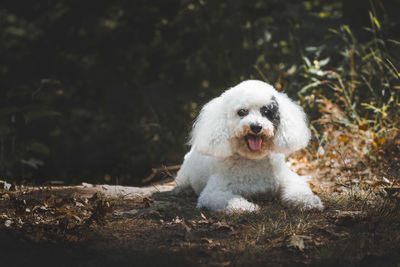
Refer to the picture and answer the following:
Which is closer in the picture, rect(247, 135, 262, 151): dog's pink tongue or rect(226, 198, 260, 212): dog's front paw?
rect(226, 198, 260, 212): dog's front paw

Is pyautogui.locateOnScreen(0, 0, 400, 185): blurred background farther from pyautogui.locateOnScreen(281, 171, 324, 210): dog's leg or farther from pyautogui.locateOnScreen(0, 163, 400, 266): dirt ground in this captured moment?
pyautogui.locateOnScreen(0, 163, 400, 266): dirt ground

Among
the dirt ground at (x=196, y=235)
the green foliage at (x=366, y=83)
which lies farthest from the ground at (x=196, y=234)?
the green foliage at (x=366, y=83)

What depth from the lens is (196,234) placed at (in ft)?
6.95

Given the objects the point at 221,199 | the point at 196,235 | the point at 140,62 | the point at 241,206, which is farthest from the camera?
the point at 140,62

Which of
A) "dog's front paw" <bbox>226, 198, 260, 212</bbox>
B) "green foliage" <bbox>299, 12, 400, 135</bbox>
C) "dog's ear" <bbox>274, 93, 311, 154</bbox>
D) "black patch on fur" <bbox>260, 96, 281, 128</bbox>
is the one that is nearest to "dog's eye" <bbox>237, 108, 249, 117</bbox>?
"black patch on fur" <bbox>260, 96, 281, 128</bbox>

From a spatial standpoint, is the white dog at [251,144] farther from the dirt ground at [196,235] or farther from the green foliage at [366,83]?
the green foliage at [366,83]

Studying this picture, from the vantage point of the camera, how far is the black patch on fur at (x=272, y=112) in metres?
2.75

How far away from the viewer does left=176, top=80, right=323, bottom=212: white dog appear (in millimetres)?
2682

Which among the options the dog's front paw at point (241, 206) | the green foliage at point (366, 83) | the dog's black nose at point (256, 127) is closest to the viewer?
the dog's front paw at point (241, 206)

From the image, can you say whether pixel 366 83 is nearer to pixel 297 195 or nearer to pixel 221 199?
pixel 297 195

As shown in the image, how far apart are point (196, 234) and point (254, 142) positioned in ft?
2.88

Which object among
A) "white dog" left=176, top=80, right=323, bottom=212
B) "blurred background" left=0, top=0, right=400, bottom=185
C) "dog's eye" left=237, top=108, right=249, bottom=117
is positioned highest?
"blurred background" left=0, top=0, right=400, bottom=185

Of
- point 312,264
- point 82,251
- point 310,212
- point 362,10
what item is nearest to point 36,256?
point 82,251

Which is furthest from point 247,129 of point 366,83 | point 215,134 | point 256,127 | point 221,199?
point 366,83
